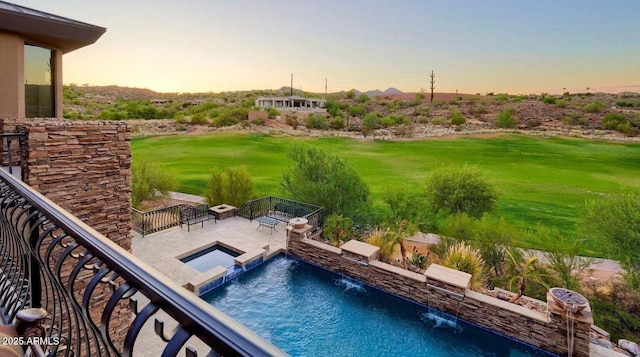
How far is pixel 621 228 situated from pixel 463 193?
13.6 ft

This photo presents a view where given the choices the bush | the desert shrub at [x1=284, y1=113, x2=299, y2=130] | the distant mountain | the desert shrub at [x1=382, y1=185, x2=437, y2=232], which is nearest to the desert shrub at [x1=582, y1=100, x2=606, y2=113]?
the bush

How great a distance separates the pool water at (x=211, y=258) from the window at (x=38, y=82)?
4741mm

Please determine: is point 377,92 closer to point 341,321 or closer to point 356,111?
point 356,111

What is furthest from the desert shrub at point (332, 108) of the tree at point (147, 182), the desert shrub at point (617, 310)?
the desert shrub at point (617, 310)

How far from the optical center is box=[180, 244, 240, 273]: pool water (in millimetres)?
8609

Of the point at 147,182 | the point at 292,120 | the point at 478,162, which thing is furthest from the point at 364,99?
the point at 147,182

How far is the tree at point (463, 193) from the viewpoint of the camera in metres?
10.8

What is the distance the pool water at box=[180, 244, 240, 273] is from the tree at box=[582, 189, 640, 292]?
29.7 feet

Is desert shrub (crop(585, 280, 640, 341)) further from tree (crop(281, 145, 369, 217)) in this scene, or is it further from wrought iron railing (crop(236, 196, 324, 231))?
wrought iron railing (crop(236, 196, 324, 231))

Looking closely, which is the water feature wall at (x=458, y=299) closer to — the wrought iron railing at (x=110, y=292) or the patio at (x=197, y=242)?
the patio at (x=197, y=242)

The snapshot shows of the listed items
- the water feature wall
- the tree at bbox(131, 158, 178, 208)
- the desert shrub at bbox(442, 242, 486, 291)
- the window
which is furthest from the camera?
the tree at bbox(131, 158, 178, 208)

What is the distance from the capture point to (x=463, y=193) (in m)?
10.8

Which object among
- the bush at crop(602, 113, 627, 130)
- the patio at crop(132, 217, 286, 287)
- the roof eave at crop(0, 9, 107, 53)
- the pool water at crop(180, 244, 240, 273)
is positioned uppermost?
the bush at crop(602, 113, 627, 130)

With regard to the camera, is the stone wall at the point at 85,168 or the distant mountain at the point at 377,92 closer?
the stone wall at the point at 85,168
